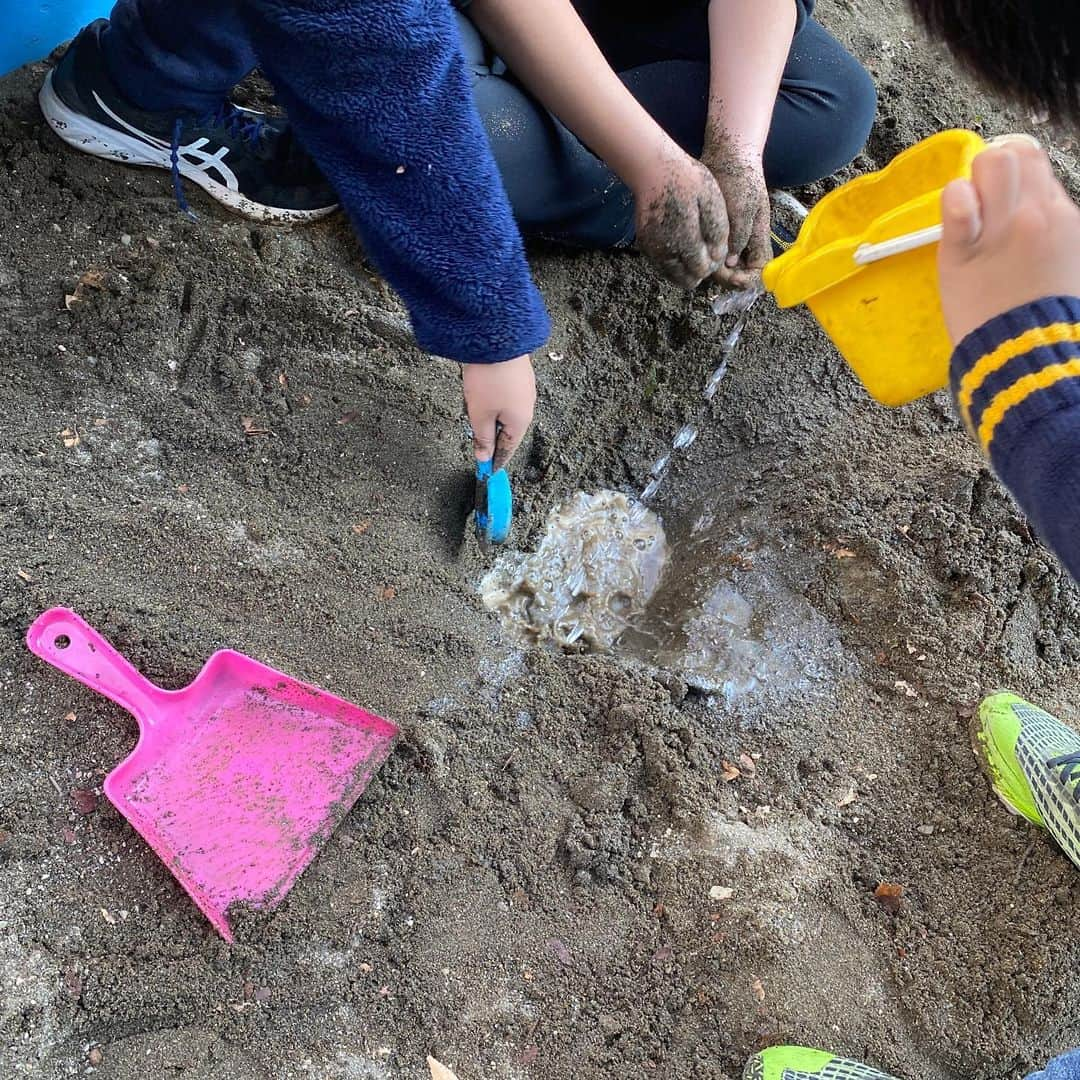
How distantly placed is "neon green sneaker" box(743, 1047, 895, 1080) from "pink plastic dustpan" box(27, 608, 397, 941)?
0.65 metres

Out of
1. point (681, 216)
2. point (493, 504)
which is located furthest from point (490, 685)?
point (681, 216)

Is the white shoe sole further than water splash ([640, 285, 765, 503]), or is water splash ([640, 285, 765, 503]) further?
water splash ([640, 285, 765, 503])

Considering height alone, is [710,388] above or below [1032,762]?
above

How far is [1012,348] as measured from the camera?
2.65 feet

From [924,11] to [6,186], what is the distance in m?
1.50

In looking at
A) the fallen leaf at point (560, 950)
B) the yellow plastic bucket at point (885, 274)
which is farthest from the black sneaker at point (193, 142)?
the fallen leaf at point (560, 950)

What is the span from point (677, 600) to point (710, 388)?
0.44 m

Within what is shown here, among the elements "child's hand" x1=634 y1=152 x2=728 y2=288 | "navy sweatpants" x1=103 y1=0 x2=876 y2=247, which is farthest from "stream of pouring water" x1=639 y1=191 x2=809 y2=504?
"child's hand" x1=634 y1=152 x2=728 y2=288

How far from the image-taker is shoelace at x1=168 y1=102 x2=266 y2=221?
156 centimetres

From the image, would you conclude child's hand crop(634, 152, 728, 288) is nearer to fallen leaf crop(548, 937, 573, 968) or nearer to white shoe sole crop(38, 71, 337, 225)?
white shoe sole crop(38, 71, 337, 225)

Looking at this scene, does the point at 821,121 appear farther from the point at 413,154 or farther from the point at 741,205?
the point at 413,154

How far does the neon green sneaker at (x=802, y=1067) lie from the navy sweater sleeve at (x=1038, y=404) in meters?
0.75

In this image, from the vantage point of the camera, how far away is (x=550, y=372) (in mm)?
1719

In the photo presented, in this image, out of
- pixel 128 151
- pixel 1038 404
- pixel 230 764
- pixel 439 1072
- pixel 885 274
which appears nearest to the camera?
pixel 1038 404
